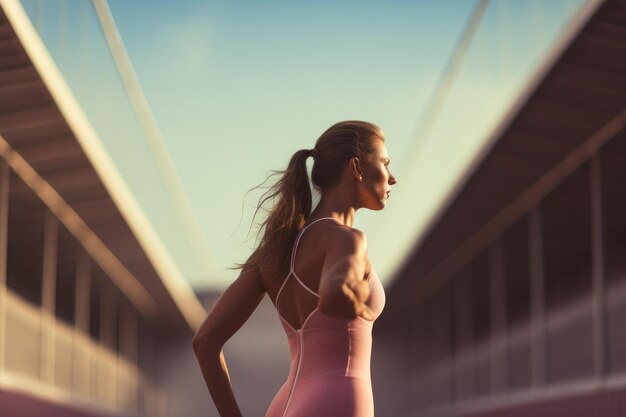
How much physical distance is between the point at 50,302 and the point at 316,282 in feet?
70.8

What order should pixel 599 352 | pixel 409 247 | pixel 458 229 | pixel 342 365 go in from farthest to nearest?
pixel 409 247, pixel 458 229, pixel 599 352, pixel 342 365

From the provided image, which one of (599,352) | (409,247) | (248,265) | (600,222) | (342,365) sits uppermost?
(409,247)

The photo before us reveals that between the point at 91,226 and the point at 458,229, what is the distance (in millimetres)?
6824

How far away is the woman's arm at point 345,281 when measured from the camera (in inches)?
111

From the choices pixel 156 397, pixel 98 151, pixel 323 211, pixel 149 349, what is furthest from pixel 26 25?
pixel 156 397

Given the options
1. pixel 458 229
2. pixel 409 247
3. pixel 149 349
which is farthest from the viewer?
pixel 149 349

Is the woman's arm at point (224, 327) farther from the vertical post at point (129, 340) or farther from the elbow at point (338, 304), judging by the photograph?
the vertical post at point (129, 340)

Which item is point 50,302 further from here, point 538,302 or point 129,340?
point 129,340

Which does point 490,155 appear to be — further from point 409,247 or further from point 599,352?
point 409,247

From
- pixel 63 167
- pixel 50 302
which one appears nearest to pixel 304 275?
pixel 63 167

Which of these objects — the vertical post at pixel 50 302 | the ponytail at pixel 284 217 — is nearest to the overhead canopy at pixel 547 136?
the vertical post at pixel 50 302

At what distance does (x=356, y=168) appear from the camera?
11.4ft

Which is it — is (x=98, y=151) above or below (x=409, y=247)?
below

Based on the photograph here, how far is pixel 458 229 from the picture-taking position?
84.0ft
